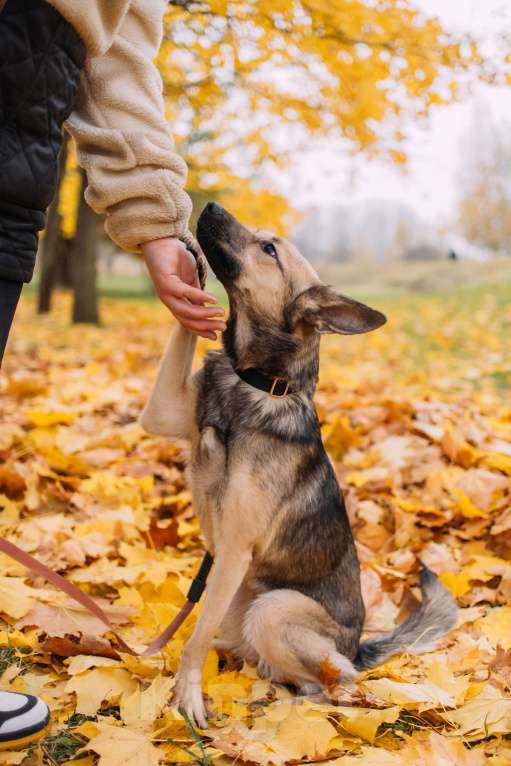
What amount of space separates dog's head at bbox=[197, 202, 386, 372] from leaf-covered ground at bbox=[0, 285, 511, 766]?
120cm

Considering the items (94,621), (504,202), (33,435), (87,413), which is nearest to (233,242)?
(94,621)

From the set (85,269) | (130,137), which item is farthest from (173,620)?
(85,269)

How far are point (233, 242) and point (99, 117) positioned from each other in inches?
38.7

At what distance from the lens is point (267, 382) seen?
2895mm

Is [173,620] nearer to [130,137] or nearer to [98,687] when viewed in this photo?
[98,687]

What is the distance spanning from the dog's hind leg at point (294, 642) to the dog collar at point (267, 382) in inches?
31.2

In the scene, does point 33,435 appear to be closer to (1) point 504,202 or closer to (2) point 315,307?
(2) point 315,307

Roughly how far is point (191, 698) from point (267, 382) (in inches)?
47.1

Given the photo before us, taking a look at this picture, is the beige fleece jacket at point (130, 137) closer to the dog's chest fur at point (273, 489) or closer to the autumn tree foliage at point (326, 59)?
the dog's chest fur at point (273, 489)

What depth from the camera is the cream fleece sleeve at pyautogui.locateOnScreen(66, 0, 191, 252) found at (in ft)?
6.99

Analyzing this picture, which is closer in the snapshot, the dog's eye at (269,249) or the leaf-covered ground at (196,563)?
the leaf-covered ground at (196,563)

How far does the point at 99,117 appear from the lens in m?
2.17

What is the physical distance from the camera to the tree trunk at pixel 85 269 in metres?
12.8

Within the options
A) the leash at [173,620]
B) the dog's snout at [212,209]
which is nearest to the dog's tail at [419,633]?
the leash at [173,620]
